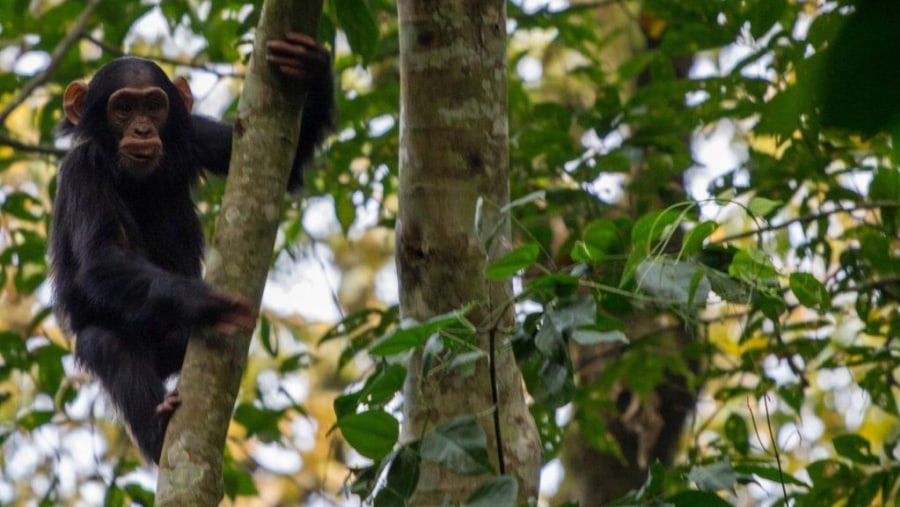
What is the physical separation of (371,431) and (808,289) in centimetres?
88

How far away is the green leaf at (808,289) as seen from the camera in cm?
212

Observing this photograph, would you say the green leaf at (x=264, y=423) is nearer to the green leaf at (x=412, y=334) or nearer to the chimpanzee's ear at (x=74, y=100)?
the chimpanzee's ear at (x=74, y=100)

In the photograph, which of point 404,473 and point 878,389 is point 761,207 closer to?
point 404,473

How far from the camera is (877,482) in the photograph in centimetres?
342

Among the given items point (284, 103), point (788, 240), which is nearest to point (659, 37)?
point (788, 240)

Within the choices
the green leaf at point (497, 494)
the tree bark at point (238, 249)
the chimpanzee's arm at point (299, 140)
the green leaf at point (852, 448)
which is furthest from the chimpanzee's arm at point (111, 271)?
the green leaf at point (852, 448)

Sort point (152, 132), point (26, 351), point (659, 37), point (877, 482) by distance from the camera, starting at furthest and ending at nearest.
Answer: point (659, 37), point (26, 351), point (152, 132), point (877, 482)

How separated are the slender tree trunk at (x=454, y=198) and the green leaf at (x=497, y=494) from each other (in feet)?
1.74

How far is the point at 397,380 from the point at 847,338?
303cm

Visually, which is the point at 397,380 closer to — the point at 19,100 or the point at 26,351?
the point at 19,100

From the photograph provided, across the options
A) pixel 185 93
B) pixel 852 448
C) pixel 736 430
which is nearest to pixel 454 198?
pixel 852 448

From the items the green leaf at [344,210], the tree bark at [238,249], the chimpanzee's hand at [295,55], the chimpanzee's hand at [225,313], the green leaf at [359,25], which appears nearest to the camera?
the tree bark at [238,249]

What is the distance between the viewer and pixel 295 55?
9.50 ft

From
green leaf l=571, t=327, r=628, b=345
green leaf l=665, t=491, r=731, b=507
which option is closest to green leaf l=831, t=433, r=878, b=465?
green leaf l=665, t=491, r=731, b=507
